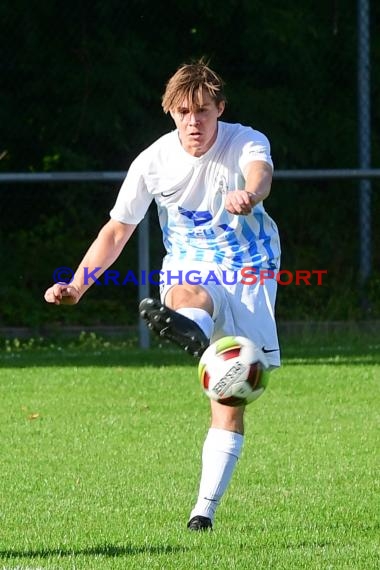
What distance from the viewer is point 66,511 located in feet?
19.6

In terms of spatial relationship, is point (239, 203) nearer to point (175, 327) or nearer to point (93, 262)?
point (175, 327)

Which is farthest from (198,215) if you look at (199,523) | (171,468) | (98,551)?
(171,468)

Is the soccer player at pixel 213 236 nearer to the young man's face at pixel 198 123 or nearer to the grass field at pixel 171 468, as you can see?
the young man's face at pixel 198 123

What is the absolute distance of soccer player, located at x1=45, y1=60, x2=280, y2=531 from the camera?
5613mm

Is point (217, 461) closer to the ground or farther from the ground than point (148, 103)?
closer to the ground

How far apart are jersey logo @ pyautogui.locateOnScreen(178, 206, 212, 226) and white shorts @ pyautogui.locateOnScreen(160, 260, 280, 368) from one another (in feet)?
0.57

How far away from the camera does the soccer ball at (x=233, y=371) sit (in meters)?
5.20

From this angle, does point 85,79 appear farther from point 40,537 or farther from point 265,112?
point 40,537

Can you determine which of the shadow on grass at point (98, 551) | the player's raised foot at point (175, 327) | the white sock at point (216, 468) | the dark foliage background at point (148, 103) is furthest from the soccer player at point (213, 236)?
the dark foliage background at point (148, 103)

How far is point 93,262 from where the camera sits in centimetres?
591

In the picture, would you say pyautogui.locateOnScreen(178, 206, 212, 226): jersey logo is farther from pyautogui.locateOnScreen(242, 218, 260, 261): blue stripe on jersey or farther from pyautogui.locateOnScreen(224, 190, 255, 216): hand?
pyautogui.locateOnScreen(224, 190, 255, 216): hand

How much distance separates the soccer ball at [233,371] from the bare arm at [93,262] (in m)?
0.76

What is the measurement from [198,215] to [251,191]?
44cm

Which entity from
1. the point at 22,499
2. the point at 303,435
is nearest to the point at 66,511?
the point at 22,499
